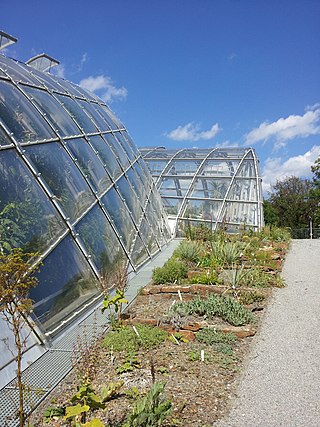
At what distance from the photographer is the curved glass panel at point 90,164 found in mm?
9953

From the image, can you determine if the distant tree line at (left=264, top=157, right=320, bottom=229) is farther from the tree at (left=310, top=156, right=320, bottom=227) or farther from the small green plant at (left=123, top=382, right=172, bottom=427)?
the small green plant at (left=123, top=382, right=172, bottom=427)

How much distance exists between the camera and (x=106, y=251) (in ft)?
30.7

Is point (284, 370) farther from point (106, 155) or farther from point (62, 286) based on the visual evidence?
point (106, 155)

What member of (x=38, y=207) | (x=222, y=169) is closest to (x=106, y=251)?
(x=38, y=207)

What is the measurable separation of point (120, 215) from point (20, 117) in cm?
378

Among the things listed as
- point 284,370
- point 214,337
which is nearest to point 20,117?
point 214,337

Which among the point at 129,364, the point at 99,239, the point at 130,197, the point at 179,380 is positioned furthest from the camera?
the point at 130,197

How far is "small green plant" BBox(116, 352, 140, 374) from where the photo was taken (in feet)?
18.6

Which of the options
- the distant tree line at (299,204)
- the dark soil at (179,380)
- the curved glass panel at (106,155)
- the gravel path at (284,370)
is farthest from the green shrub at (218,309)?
the distant tree line at (299,204)

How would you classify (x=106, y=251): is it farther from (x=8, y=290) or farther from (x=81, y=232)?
(x=8, y=290)

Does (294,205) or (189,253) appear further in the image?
(294,205)

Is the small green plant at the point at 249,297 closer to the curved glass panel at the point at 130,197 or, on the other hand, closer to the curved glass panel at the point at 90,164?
the curved glass panel at the point at 90,164

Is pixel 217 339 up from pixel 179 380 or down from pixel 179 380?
up

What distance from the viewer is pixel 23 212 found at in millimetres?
6898
